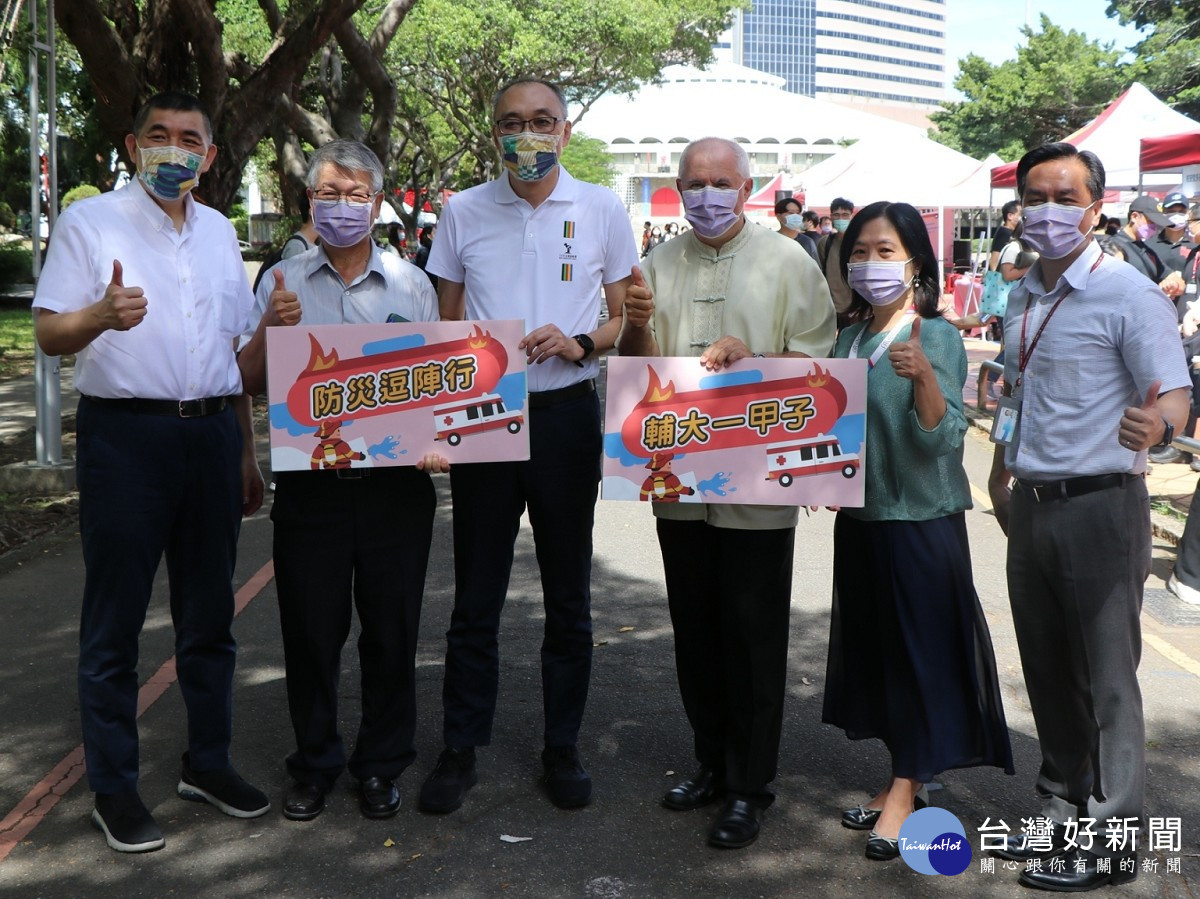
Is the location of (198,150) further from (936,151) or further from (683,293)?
(936,151)

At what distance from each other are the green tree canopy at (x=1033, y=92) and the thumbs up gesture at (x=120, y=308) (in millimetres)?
55172

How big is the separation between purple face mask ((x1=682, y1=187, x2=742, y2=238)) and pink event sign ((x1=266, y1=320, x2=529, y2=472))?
0.63m

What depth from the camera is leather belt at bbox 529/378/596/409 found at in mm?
4203

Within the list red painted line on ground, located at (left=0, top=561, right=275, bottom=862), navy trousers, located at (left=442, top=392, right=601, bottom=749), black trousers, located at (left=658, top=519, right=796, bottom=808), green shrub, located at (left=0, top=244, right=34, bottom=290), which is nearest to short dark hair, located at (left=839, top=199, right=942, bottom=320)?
black trousers, located at (left=658, top=519, right=796, bottom=808)

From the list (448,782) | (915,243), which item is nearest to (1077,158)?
(915,243)

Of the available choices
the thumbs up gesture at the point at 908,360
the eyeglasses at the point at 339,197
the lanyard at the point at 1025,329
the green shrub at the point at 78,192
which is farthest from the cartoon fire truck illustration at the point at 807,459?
the green shrub at the point at 78,192

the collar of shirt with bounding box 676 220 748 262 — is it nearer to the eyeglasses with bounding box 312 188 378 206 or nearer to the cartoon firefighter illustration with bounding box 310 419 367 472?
the eyeglasses with bounding box 312 188 378 206

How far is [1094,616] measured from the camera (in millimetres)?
3684

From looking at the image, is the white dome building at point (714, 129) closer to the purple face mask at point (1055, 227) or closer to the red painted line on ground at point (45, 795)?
the red painted line on ground at point (45, 795)

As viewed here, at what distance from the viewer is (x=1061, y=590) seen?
3.73 m

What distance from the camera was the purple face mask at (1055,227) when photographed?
3.60m

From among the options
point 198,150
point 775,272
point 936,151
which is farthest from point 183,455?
point 936,151

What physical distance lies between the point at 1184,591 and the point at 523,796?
426 centimetres

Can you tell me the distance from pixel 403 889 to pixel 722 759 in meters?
1.16
